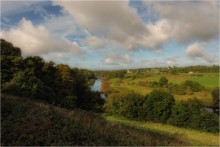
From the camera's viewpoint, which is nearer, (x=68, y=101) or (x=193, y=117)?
(x=193, y=117)

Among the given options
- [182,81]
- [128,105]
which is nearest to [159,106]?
[128,105]

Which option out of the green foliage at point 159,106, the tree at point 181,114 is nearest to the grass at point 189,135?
the tree at point 181,114

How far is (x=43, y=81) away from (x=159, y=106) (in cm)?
2115

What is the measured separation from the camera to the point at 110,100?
54469mm

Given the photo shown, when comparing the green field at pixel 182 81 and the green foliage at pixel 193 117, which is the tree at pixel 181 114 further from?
the green field at pixel 182 81

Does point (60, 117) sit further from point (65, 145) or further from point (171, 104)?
point (171, 104)

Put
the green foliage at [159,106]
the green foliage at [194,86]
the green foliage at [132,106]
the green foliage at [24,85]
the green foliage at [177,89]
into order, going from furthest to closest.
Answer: the green foliage at [194,86] < the green foliage at [177,89] < the green foliage at [132,106] < the green foliage at [159,106] < the green foliage at [24,85]

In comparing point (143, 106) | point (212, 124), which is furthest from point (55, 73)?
point (212, 124)

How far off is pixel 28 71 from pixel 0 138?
36.0m

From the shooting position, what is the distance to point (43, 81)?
50812 millimetres

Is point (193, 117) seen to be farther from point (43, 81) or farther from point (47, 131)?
point (47, 131)

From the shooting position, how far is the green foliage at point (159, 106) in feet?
157

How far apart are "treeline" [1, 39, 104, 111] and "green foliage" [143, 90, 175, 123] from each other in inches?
477

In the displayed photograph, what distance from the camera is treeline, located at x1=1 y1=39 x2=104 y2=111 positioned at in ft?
133
